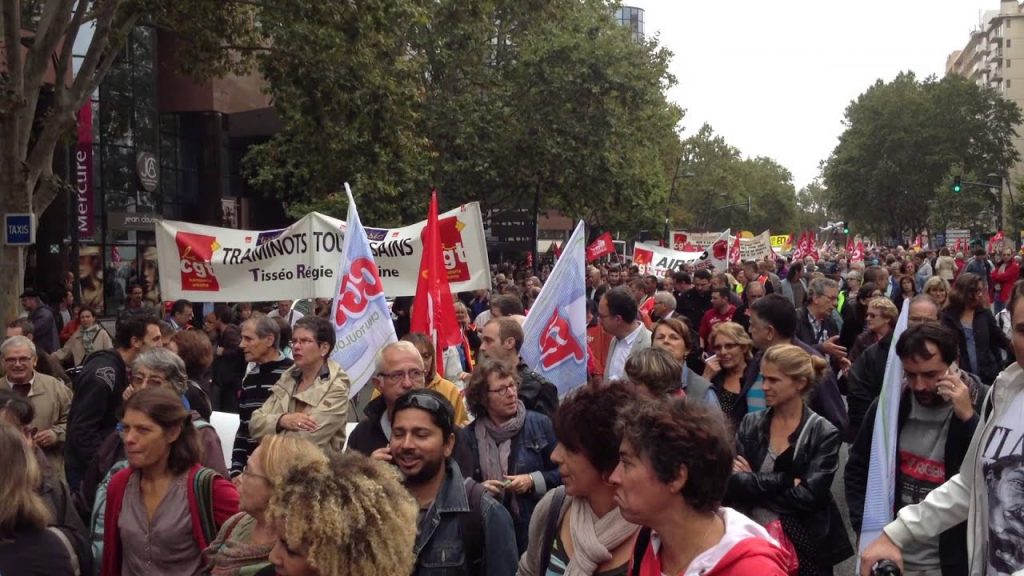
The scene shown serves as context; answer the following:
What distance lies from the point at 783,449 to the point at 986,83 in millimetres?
144222

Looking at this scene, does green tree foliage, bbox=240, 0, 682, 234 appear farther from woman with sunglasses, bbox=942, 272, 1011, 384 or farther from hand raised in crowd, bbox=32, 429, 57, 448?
hand raised in crowd, bbox=32, 429, 57, 448

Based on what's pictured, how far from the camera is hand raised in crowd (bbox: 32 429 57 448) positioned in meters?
6.57

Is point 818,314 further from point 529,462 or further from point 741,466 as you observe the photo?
point 529,462

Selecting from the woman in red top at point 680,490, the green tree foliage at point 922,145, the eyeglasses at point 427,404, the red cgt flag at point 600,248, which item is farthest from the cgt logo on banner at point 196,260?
the green tree foliage at point 922,145

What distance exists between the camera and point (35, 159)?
48.9ft

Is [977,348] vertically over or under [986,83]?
under

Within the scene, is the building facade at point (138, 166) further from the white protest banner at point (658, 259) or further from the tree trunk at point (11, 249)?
the white protest banner at point (658, 259)

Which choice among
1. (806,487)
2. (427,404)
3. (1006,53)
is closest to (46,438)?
(427,404)

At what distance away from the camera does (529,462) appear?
5.17 metres

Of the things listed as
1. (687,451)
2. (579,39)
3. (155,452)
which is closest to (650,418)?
(687,451)

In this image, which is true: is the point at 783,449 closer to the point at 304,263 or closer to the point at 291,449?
the point at 291,449

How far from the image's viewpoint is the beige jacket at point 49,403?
6961mm

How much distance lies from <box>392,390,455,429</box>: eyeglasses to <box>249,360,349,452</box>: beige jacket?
1772 mm

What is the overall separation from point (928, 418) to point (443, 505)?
2209 millimetres
